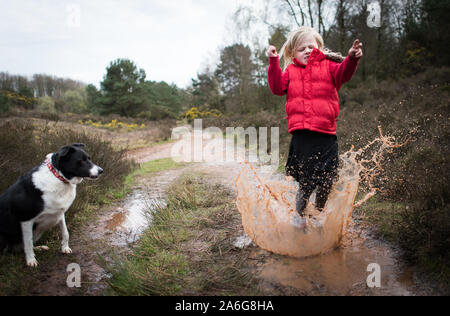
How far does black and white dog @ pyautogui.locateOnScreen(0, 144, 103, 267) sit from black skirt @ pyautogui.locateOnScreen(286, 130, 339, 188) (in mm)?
2221

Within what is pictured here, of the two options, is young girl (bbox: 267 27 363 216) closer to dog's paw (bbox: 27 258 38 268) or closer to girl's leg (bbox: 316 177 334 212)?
girl's leg (bbox: 316 177 334 212)

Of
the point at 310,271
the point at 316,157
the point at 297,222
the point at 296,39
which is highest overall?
the point at 296,39

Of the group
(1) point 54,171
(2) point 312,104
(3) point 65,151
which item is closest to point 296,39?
(2) point 312,104

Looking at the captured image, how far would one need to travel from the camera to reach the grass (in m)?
2.25

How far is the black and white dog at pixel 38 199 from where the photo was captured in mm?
2594

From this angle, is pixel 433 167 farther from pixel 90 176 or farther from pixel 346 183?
pixel 90 176

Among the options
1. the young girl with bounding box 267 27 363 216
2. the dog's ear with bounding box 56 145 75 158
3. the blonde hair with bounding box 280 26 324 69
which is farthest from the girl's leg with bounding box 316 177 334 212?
the dog's ear with bounding box 56 145 75 158

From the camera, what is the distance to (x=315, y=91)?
246 centimetres

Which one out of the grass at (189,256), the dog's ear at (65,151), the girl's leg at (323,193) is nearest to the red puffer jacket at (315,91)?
the girl's leg at (323,193)

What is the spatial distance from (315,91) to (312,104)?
0.13 m

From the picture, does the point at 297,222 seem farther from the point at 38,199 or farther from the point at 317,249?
the point at 38,199

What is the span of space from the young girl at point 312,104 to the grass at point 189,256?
1.06m

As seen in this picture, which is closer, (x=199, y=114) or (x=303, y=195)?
(x=303, y=195)

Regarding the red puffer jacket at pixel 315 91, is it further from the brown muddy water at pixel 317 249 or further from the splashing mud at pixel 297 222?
the brown muddy water at pixel 317 249
